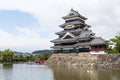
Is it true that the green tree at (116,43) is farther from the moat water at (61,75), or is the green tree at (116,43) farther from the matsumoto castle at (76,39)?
the moat water at (61,75)

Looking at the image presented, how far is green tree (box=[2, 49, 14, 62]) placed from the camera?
77300mm

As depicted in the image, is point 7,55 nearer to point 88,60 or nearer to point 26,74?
point 88,60

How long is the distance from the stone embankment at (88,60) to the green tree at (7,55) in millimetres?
23763

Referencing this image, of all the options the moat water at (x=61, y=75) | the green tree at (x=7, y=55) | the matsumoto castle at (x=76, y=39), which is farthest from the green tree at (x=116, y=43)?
the green tree at (x=7, y=55)

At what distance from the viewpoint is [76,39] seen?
55.0 m

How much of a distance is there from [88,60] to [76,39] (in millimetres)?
7655

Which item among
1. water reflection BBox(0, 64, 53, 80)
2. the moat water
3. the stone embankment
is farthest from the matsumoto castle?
water reflection BBox(0, 64, 53, 80)

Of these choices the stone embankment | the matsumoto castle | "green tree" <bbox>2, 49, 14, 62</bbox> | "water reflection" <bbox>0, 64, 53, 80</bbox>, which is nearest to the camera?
"water reflection" <bbox>0, 64, 53, 80</bbox>

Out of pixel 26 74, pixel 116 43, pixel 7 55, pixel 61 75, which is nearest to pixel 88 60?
pixel 116 43

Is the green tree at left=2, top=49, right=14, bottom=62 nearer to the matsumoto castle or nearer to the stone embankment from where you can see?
the matsumoto castle

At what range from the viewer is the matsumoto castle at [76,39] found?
50531 millimetres

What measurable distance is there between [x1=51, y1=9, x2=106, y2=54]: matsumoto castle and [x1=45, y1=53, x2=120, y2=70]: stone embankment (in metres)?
1.72

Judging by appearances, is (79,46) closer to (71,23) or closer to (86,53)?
(86,53)

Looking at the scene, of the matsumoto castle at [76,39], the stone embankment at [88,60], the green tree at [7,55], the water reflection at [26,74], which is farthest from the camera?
the green tree at [7,55]
